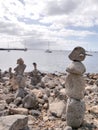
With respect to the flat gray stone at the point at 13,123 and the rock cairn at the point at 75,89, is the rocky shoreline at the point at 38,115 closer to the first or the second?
A: the flat gray stone at the point at 13,123

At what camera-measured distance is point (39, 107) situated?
1366cm

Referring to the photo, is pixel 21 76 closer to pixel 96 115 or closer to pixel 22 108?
pixel 22 108

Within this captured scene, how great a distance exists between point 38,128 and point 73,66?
2.63m

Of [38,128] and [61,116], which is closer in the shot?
[38,128]

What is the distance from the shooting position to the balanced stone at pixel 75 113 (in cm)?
1080

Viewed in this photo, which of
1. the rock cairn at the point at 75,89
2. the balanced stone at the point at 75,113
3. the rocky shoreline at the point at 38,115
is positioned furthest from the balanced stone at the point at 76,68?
the rocky shoreline at the point at 38,115

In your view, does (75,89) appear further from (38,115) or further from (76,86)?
(38,115)

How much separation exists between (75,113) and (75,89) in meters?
0.85

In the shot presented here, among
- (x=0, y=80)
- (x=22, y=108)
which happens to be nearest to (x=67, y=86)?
(x=22, y=108)

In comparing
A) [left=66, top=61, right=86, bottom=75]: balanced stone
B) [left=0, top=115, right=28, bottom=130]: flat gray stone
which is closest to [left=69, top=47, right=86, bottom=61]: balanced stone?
[left=66, top=61, right=86, bottom=75]: balanced stone

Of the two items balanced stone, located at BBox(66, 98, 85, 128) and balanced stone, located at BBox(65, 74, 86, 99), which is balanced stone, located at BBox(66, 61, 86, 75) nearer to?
balanced stone, located at BBox(65, 74, 86, 99)

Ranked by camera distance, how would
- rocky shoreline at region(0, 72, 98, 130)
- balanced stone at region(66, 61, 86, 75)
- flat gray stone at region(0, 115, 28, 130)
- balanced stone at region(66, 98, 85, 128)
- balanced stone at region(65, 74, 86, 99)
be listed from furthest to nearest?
balanced stone at region(65, 74, 86, 99)
balanced stone at region(66, 98, 85, 128)
balanced stone at region(66, 61, 86, 75)
rocky shoreline at region(0, 72, 98, 130)
flat gray stone at region(0, 115, 28, 130)

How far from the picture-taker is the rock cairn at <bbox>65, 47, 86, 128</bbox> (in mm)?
10737

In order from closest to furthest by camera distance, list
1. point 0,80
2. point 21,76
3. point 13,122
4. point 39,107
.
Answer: point 13,122 < point 39,107 < point 21,76 < point 0,80
